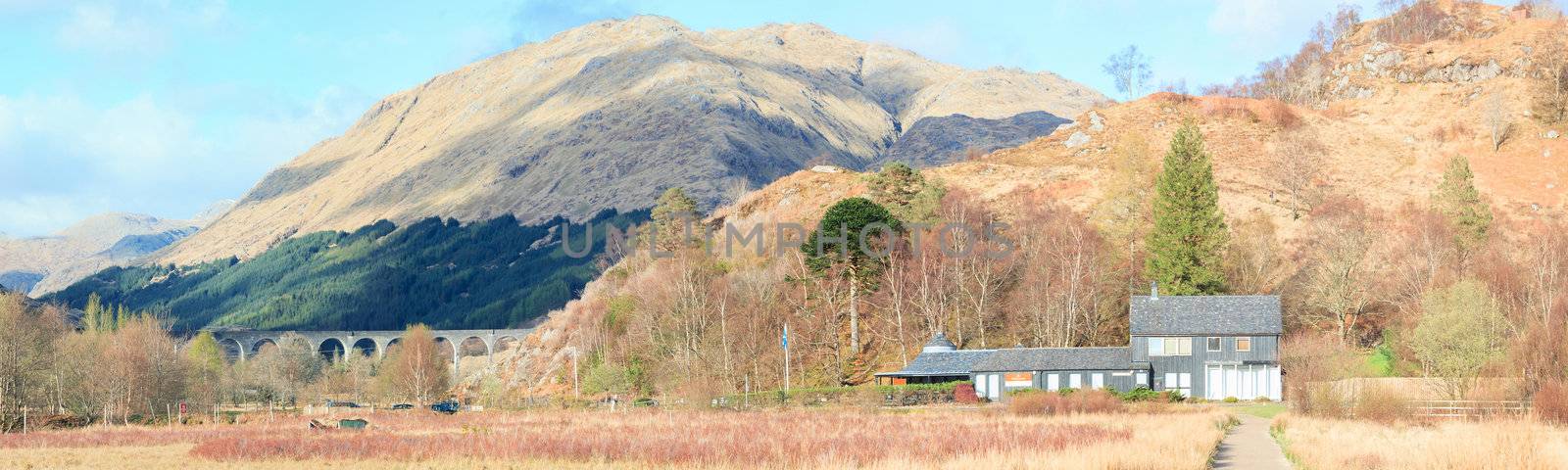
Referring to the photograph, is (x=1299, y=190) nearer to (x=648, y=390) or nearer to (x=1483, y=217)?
(x=1483, y=217)

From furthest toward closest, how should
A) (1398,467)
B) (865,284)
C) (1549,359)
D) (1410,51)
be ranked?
(1410,51)
(865,284)
(1549,359)
(1398,467)

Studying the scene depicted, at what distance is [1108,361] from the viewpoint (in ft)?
246

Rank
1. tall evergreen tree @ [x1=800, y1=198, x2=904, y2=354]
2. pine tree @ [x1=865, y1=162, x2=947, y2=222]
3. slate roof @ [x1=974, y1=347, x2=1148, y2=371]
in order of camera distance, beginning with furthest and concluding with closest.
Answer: pine tree @ [x1=865, y1=162, x2=947, y2=222] < tall evergreen tree @ [x1=800, y1=198, x2=904, y2=354] < slate roof @ [x1=974, y1=347, x2=1148, y2=371]

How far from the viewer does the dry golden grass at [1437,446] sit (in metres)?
28.1

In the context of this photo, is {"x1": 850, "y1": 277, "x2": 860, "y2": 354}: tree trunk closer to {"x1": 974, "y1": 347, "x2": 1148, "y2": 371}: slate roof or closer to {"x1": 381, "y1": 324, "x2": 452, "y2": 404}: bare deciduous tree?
{"x1": 974, "y1": 347, "x2": 1148, "y2": 371}: slate roof

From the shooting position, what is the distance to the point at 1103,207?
99.9 meters

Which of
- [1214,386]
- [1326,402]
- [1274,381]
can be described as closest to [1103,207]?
[1214,386]

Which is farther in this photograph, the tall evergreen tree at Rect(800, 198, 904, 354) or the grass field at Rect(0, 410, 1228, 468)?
the tall evergreen tree at Rect(800, 198, 904, 354)

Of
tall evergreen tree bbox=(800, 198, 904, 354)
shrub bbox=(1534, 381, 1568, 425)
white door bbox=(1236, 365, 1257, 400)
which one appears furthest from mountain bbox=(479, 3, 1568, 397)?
shrub bbox=(1534, 381, 1568, 425)

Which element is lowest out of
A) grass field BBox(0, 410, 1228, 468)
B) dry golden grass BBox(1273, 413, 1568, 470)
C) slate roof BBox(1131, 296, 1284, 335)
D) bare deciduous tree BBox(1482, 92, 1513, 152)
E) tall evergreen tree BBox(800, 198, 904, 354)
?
grass field BBox(0, 410, 1228, 468)

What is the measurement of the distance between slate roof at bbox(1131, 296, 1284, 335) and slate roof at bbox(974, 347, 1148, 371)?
9.38ft

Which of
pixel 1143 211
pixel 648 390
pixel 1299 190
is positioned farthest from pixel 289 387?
pixel 1299 190

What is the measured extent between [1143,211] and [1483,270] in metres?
26.1

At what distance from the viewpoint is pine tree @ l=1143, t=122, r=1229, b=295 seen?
85.3 metres
